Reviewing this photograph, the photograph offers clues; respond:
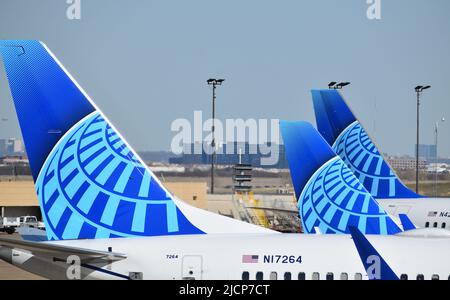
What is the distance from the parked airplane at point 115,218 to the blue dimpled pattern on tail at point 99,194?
2cm

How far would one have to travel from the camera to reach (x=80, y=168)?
17312mm

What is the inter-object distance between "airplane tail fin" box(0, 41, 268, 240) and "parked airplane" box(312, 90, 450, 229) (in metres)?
18.3

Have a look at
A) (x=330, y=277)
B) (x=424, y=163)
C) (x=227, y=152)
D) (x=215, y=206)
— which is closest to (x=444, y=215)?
(x=330, y=277)

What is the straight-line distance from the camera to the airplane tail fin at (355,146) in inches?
1447

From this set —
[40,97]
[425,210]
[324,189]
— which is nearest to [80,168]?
→ [40,97]

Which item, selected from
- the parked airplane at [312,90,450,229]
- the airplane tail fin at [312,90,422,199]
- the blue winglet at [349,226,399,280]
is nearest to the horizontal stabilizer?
the blue winglet at [349,226,399,280]

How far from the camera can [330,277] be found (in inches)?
610

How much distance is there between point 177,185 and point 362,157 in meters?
39.3

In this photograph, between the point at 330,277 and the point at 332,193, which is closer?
the point at 330,277

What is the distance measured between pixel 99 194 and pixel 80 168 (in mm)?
715

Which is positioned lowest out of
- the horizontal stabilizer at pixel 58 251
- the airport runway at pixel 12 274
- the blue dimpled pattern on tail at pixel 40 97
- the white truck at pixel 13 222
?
the white truck at pixel 13 222

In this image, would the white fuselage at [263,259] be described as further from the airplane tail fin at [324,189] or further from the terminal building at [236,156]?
the terminal building at [236,156]

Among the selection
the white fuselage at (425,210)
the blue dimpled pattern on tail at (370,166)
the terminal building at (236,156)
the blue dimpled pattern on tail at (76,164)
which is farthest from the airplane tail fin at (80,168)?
the terminal building at (236,156)
